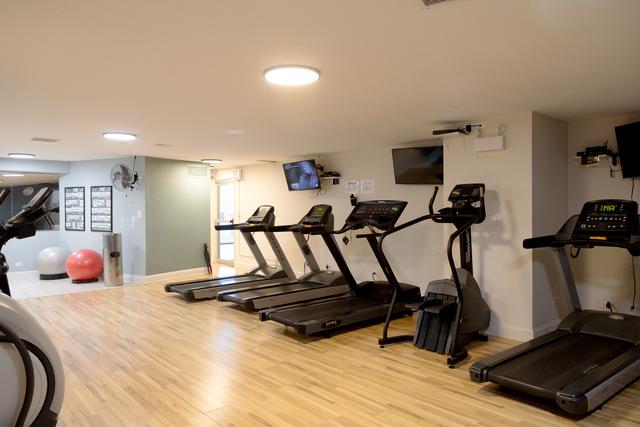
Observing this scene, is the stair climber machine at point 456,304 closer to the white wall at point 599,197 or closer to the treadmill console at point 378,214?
the treadmill console at point 378,214

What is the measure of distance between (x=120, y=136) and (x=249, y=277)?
2975mm

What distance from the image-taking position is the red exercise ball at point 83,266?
7.32 m

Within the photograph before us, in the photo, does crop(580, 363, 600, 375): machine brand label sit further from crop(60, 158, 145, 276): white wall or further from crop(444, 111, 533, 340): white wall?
crop(60, 158, 145, 276): white wall

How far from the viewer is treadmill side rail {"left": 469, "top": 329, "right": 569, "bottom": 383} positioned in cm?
293

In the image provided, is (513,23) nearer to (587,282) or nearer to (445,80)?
(445,80)

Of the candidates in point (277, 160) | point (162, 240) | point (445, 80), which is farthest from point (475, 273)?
point (162, 240)

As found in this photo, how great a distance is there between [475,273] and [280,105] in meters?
2.70

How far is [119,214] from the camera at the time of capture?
7590mm

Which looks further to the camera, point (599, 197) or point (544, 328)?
point (599, 197)

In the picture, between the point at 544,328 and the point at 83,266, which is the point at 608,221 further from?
the point at 83,266

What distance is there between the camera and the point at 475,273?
4441 millimetres

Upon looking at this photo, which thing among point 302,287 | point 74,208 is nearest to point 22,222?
point 302,287

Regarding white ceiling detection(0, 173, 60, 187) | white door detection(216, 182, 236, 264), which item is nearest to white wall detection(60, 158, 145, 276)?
white ceiling detection(0, 173, 60, 187)

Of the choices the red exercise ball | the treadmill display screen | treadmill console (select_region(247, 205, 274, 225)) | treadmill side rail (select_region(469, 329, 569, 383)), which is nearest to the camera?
treadmill side rail (select_region(469, 329, 569, 383))
